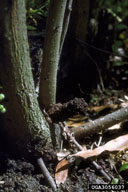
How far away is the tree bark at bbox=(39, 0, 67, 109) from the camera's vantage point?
1.14m

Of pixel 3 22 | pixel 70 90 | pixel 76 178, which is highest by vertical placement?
pixel 3 22

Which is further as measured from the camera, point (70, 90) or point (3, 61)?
point (70, 90)

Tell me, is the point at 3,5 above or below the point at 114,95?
above

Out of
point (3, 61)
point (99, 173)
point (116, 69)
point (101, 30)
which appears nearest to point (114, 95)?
point (116, 69)

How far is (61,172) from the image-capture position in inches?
48.8

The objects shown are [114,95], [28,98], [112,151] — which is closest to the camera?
[28,98]

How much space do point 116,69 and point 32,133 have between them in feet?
4.71

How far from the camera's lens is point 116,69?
2438 mm

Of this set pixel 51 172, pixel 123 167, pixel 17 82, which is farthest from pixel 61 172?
pixel 17 82

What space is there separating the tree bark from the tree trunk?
0.12 metres

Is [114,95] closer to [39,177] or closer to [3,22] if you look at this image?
[39,177]

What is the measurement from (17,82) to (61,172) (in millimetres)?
505

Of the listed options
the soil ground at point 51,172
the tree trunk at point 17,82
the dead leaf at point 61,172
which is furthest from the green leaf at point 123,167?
the tree trunk at point 17,82

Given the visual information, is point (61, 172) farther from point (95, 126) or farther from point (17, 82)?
point (17, 82)
